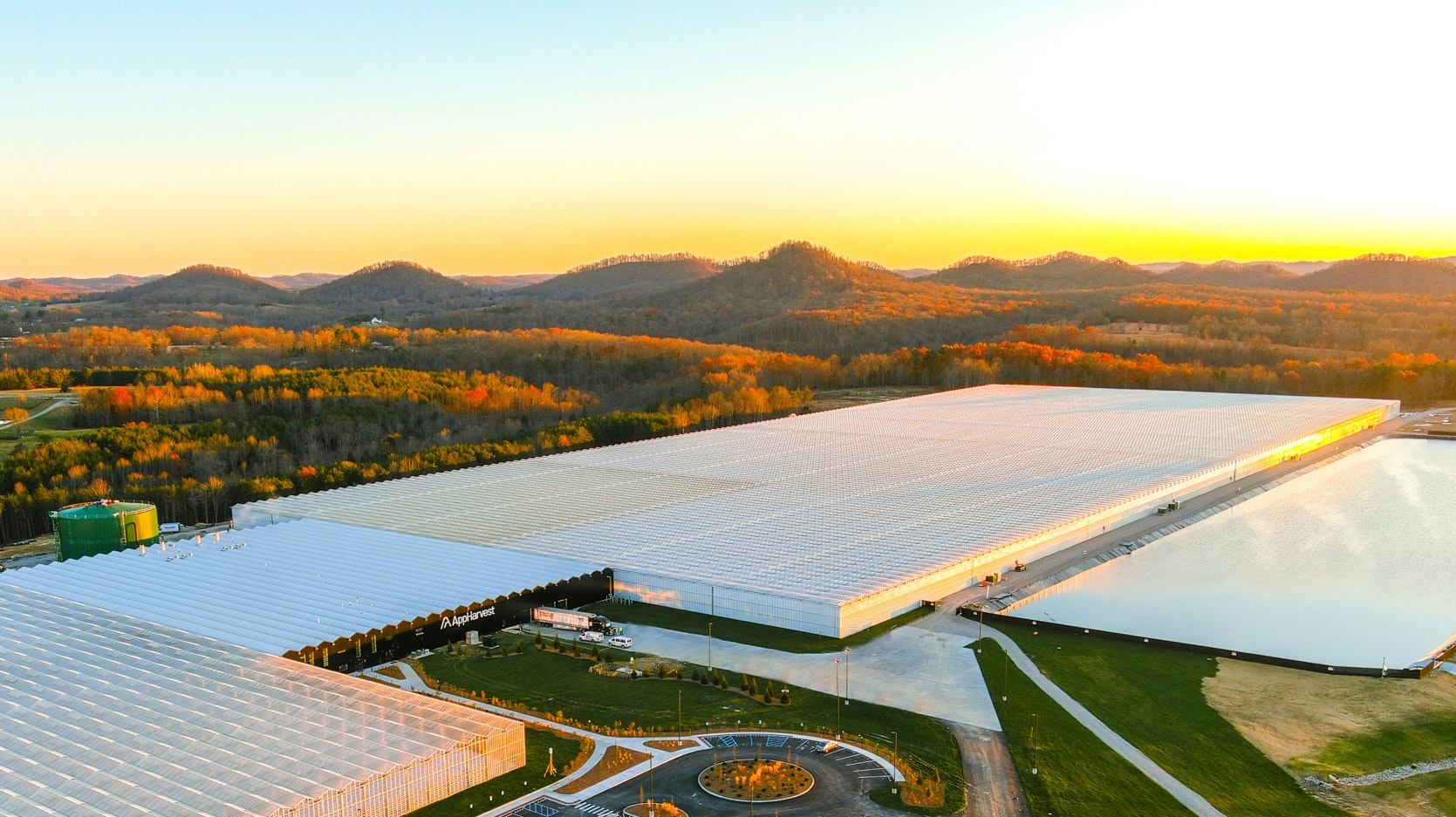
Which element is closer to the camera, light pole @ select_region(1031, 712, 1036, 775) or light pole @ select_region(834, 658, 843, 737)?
light pole @ select_region(1031, 712, 1036, 775)

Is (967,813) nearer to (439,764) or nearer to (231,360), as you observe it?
(439,764)

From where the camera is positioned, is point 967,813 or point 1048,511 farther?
point 1048,511

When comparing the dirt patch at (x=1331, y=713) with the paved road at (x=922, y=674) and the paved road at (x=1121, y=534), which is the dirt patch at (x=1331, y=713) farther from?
the paved road at (x=1121, y=534)

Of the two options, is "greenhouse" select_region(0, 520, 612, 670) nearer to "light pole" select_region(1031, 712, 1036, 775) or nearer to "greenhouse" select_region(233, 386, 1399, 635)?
"greenhouse" select_region(233, 386, 1399, 635)

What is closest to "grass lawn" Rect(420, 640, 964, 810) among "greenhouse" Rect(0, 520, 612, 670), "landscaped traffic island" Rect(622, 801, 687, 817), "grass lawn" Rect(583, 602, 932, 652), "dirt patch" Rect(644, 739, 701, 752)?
"dirt patch" Rect(644, 739, 701, 752)

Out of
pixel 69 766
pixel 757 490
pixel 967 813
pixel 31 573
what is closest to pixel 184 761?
pixel 69 766

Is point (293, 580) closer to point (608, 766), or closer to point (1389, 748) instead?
point (608, 766)
